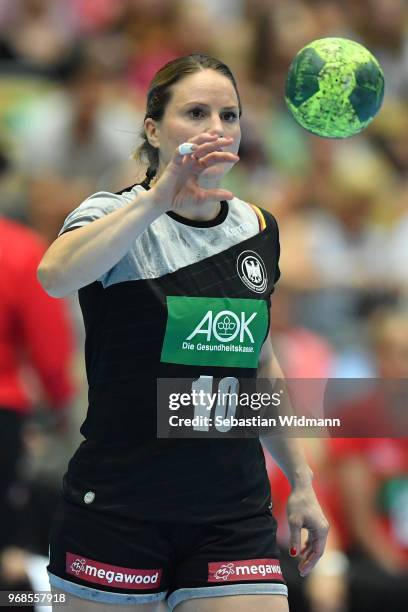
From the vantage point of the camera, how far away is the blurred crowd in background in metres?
5.21

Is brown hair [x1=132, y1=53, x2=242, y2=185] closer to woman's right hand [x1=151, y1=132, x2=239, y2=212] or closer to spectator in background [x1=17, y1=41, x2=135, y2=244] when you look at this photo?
woman's right hand [x1=151, y1=132, x2=239, y2=212]

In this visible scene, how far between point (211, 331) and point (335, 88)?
2.63 feet

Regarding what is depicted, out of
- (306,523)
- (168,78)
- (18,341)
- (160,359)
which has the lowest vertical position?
(306,523)

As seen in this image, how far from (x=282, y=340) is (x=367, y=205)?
6.56 ft

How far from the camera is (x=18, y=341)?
17.0 feet

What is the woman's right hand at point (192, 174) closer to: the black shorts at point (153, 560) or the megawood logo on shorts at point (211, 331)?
the megawood logo on shorts at point (211, 331)

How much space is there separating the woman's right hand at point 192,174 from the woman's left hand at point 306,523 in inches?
35.5

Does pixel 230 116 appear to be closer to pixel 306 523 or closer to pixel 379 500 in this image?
pixel 306 523

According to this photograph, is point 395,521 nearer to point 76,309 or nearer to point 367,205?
point 76,309

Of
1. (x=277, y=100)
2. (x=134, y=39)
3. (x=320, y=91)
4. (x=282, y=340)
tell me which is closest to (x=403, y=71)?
(x=277, y=100)

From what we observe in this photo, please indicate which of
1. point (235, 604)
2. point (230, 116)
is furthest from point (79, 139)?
point (235, 604)

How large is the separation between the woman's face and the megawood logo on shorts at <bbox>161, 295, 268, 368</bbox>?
0.39 m

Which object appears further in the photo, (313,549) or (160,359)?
(313,549)

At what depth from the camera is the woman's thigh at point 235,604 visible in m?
2.94
